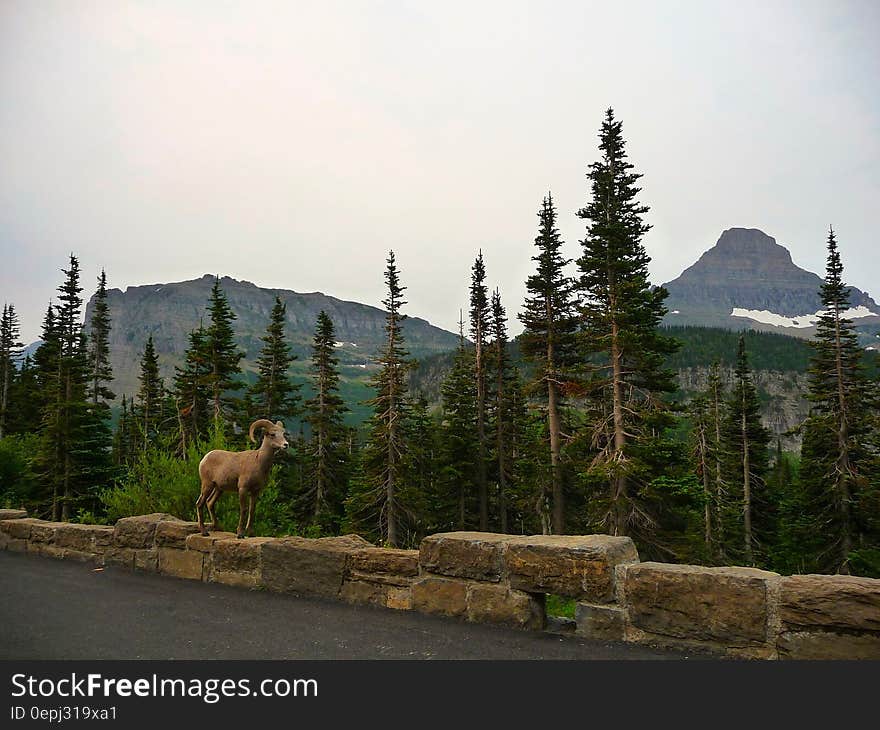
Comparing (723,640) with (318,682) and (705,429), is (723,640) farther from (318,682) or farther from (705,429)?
(705,429)

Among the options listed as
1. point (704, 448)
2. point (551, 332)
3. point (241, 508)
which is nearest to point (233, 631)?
point (241, 508)

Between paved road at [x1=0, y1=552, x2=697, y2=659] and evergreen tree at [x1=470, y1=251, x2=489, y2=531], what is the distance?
2998 cm

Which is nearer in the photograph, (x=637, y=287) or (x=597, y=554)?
(x=597, y=554)

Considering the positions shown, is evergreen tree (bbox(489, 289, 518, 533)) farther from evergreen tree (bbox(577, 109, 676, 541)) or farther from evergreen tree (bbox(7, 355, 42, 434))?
evergreen tree (bbox(7, 355, 42, 434))

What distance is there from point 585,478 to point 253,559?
1778 centimetres

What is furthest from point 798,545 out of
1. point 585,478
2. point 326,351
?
point 326,351

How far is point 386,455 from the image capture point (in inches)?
1314

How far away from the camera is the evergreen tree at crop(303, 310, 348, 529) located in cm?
3997

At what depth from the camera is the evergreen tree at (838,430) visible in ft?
99.8

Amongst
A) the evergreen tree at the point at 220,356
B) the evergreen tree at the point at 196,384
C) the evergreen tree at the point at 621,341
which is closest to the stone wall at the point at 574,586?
the evergreen tree at the point at 621,341

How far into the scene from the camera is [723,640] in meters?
3.91

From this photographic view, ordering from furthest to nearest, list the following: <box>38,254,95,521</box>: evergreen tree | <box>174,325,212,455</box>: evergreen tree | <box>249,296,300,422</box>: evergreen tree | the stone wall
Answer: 1. <box>249,296,300,422</box>: evergreen tree
2. <box>174,325,212,455</box>: evergreen tree
3. <box>38,254,95,521</box>: evergreen tree
4. the stone wall

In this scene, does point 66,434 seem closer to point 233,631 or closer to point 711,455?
point 233,631

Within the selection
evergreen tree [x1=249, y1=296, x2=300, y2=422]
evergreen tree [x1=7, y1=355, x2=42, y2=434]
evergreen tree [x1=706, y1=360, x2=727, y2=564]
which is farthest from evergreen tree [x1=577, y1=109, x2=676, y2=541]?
evergreen tree [x1=7, y1=355, x2=42, y2=434]
